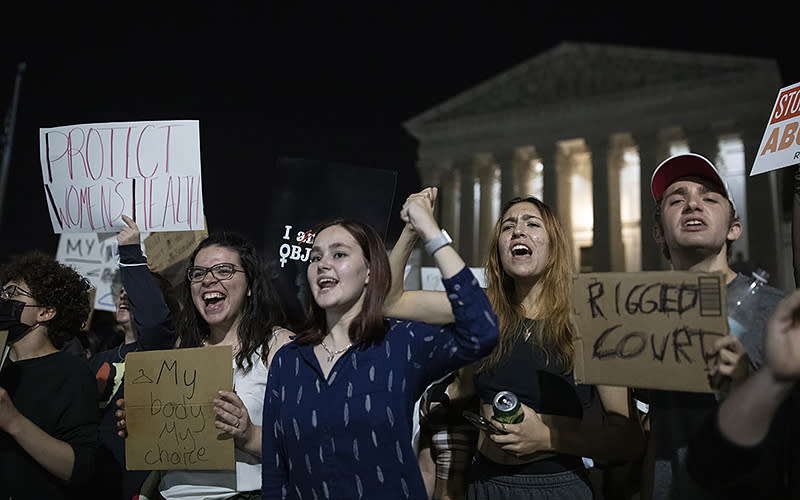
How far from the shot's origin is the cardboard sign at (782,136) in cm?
281

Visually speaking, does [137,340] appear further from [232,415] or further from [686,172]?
[686,172]

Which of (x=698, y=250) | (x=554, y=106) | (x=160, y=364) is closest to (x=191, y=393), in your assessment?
(x=160, y=364)

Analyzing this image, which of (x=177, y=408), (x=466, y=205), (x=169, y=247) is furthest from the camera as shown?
(x=466, y=205)

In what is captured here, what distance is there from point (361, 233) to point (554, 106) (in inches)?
1117

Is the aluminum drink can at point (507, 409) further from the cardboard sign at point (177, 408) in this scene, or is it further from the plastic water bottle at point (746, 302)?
the cardboard sign at point (177, 408)

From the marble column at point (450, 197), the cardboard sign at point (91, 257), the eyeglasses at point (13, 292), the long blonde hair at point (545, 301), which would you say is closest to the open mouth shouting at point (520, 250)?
the long blonde hair at point (545, 301)

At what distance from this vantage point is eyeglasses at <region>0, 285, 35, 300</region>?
10.3ft

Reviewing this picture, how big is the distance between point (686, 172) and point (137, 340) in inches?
113

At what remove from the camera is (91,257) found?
6.31m

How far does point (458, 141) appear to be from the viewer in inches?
1244

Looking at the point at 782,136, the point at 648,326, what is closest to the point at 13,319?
the point at 648,326

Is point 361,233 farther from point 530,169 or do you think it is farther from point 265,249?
point 530,169

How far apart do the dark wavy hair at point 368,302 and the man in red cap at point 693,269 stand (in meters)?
1.09

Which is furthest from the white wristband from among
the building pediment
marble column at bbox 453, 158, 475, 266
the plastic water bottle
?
marble column at bbox 453, 158, 475, 266
